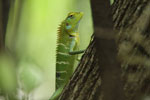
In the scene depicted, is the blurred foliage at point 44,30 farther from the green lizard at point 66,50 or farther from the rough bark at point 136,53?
the rough bark at point 136,53

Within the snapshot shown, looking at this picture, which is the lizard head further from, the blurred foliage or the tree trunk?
the tree trunk

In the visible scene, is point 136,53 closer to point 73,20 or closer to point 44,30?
point 73,20

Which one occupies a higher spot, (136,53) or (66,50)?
(136,53)

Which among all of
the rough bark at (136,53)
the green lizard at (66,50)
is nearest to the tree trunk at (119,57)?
the rough bark at (136,53)

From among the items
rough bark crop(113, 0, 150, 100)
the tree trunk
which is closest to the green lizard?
the tree trunk

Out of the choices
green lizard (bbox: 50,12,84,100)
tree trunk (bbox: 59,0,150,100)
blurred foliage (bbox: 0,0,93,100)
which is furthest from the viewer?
blurred foliage (bbox: 0,0,93,100)

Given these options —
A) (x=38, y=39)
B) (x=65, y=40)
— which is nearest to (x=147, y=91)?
(x=65, y=40)

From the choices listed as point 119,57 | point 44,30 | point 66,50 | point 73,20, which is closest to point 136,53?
point 119,57
